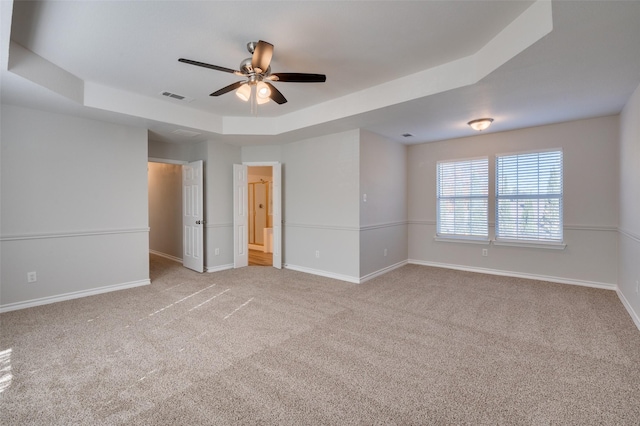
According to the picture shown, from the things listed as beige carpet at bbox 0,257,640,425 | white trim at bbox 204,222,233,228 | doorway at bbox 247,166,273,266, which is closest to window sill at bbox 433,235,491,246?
beige carpet at bbox 0,257,640,425

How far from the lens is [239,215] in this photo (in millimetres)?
5680

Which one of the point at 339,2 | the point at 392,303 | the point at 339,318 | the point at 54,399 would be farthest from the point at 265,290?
the point at 339,2

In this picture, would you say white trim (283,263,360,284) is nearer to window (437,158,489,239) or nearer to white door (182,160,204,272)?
white door (182,160,204,272)

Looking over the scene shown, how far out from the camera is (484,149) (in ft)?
16.8

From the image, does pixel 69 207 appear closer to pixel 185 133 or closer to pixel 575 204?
pixel 185 133

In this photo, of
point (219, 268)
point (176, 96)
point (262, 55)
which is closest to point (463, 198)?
point (262, 55)

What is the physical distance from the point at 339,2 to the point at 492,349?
9.87 ft

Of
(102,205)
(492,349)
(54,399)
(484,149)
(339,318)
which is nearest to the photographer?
(54,399)

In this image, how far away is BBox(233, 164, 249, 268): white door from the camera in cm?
563

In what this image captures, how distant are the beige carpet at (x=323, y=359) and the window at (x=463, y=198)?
1614 mm

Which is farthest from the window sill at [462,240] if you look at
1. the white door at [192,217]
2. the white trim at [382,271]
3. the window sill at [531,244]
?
the white door at [192,217]

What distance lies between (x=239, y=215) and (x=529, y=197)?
197 inches

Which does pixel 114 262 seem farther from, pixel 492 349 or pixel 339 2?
pixel 492 349

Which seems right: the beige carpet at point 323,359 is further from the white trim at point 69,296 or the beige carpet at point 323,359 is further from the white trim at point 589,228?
the white trim at point 589,228
